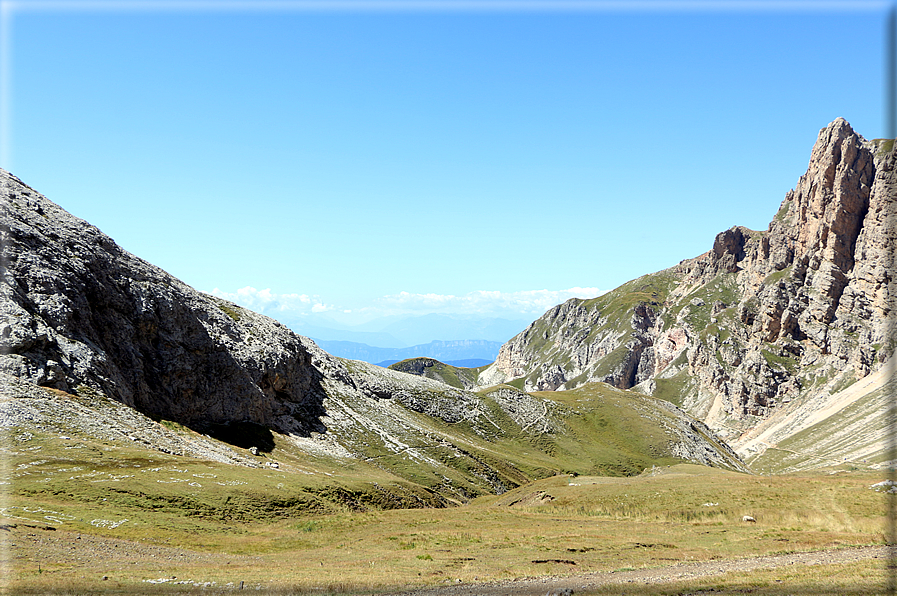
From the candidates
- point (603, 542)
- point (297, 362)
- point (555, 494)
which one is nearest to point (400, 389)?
point (297, 362)

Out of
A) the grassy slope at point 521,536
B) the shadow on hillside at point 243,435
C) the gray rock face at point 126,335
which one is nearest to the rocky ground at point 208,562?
the grassy slope at point 521,536

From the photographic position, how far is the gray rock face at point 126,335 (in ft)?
247

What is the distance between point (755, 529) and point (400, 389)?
11855cm

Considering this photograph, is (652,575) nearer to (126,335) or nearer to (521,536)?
(521,536)

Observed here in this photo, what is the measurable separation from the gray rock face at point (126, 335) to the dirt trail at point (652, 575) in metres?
68.3

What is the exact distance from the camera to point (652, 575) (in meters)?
30.1

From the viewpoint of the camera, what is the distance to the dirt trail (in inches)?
1062

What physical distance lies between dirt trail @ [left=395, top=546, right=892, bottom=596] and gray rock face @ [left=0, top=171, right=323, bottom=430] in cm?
6829

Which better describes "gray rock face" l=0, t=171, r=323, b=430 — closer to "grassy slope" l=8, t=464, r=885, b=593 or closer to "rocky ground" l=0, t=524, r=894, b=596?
"grassy slope" l=8, t=464, r=885, b=593

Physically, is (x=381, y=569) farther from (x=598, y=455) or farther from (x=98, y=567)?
(x=598, y=455)

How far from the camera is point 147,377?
96250 mm

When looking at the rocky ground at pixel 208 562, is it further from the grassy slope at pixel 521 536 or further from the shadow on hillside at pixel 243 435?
the shadow on hillside at pixel 243 435

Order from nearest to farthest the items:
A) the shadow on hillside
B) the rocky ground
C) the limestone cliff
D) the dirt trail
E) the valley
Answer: the dirt trail
the rocky ground
the valley
the limestone cliff
the shadow on hillside

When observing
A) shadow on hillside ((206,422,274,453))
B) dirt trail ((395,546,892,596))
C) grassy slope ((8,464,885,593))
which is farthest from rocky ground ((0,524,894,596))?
shadow on hillside ((206,422,274,453))
